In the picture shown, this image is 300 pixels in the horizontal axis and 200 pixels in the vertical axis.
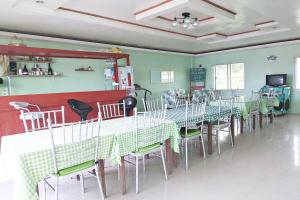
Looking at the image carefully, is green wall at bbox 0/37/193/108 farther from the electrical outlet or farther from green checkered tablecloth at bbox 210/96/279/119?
green checkered tablecloth at bbox 210/96/279/119

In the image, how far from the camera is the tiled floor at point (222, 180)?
8.00 ft

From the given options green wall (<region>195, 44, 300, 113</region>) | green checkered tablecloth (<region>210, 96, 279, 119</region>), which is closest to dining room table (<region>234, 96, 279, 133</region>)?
green checkered tablecloth (<region>210, 96, 279, 119</region>)

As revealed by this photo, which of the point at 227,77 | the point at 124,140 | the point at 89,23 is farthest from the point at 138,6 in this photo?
the point at 227,77

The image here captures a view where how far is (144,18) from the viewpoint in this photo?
14.5 feet

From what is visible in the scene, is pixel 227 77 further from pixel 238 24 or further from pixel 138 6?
pixel 138 6

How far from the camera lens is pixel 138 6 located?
403cm

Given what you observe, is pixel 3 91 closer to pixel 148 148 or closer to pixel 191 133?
pixel 148 148

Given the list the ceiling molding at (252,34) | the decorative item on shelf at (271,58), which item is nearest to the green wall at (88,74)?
the ceiling molding at (252,34)

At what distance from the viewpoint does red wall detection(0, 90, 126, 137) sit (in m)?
3.98

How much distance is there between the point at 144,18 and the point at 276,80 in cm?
558

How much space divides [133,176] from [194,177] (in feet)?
2.84

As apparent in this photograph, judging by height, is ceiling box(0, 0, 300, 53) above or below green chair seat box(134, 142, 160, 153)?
above

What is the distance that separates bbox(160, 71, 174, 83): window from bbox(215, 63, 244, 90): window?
6.76ft

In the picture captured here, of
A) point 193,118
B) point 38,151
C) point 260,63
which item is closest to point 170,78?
point 260,63
